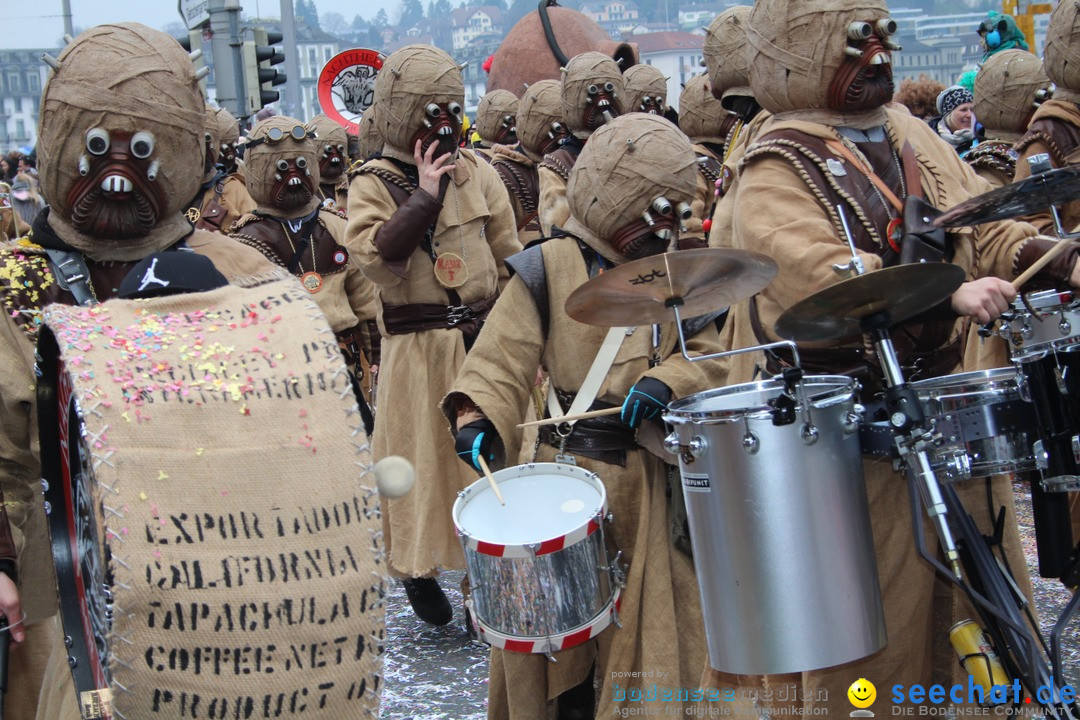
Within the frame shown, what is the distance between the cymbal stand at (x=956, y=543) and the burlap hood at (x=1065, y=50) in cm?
315

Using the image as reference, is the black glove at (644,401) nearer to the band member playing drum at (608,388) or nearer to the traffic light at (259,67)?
the band member playing drum at (608,388)

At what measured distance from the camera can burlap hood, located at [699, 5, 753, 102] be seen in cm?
666

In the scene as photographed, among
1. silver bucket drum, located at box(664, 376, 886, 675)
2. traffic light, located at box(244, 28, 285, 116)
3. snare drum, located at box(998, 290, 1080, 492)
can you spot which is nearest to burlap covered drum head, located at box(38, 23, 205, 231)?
silver bucket drum, located at box(664, 376, 886, 675)

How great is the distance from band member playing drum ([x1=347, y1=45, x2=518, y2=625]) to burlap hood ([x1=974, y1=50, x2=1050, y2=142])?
359cm

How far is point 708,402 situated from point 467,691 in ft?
6.96

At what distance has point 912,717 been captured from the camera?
3617mm

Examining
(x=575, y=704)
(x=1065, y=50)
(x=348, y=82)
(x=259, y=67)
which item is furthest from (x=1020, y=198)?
(x=348, y=82)

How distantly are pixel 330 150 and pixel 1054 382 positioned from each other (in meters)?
8.17

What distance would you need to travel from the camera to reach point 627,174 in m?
3.77

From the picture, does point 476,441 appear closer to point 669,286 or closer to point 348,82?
point 669,286

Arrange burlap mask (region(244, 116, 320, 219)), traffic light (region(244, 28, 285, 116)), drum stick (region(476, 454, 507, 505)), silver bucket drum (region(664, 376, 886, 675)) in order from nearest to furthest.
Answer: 1. silver bucket drum (region(664, 376, 886, 675))
2. drum stick (region(476, 454, 507, 505))
3. burlap mask (region(244, 116, 320, 219))
4. traffic light (region(244, 28, 285, 116))

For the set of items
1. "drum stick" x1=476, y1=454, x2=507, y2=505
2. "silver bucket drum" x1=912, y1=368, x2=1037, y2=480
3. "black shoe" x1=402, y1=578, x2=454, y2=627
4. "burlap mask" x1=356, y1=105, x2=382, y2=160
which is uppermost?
"burlap mask" x1=356, y1=105, x2=382, y2=160

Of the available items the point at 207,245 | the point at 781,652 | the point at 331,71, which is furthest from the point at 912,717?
the point at 331,71

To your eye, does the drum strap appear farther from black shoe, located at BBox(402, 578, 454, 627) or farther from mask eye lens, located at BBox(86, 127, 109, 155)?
black shoe, located at BBox(402, 578, 454, 627)
